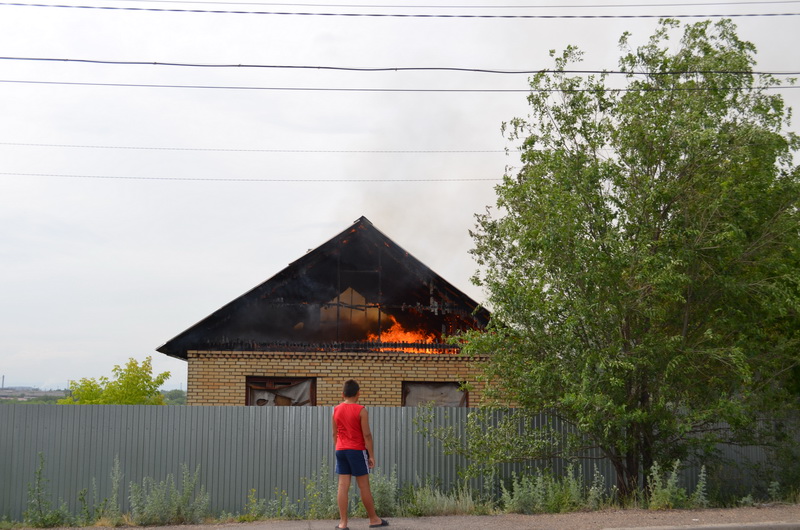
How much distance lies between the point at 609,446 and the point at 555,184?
13.0 ft

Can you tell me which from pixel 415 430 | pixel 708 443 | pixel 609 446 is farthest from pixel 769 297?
pixel 415 430

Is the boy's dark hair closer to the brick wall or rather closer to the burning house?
the brick wall

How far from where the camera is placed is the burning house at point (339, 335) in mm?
17641

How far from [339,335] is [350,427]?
8296 millimetres

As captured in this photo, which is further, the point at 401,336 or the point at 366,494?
the point at 401,336

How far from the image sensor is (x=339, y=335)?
706 inches

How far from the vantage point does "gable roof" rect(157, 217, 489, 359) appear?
17.8 m

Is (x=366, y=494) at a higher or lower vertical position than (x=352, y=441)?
lower

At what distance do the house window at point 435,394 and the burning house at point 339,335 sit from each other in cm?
2

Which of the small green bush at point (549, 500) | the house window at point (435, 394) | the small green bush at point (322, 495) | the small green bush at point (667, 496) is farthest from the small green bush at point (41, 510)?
the small green bush at point (667, 496)

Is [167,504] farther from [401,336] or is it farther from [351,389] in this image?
[401,336]

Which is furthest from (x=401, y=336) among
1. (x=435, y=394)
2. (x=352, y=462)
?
(x=352, y=462)

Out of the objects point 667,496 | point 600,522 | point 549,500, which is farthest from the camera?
point 549,500

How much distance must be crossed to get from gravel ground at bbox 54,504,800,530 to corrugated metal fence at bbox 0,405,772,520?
90.3 inches
